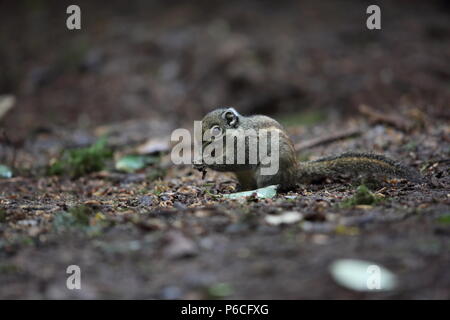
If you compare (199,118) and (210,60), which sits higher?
→ (210,60)

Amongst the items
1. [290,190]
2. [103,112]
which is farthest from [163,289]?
[103,112]

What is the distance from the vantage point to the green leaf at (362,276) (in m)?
2.96

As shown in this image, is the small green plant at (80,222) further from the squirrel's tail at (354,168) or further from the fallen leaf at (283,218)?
the squirrel's tail at (354,168)

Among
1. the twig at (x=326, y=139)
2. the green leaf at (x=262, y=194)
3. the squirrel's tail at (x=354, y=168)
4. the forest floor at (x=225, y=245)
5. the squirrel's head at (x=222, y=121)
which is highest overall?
the twig at (x=326, y=139)

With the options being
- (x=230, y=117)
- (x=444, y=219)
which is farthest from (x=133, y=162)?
(x=444, y=219)

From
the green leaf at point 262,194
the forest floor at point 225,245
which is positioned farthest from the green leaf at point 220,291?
the green leaf at point 262,194

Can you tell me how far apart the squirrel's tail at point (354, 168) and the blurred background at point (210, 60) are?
5.28 m

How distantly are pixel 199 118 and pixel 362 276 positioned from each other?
1004 centimetres

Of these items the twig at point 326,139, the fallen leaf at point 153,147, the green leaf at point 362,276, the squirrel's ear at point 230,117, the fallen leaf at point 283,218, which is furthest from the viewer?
the fallen leaf at point 153,147

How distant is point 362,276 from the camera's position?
301 centimetres

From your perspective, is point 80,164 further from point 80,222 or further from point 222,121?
point 80,222

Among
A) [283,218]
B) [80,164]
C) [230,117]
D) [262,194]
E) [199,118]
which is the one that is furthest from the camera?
[199,118]

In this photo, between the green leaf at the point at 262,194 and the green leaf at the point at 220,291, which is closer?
the green leaf at the point at 220,291
